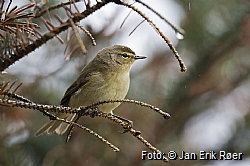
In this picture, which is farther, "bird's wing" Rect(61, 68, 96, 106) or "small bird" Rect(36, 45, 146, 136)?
"bird's wing" Rect(61, 68, 96, 106)

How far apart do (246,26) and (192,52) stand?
0.36 meters

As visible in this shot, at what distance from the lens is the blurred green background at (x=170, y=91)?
210 cm

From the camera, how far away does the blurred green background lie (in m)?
2.10

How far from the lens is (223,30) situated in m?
2.46

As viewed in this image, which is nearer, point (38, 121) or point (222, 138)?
point (38, 121)

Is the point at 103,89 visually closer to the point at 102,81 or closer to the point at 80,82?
the point at 102,81

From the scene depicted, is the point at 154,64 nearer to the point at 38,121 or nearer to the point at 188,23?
the point at 188,23

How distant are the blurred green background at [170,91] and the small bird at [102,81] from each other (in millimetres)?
89

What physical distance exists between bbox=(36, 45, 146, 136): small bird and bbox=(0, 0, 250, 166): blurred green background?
9cm

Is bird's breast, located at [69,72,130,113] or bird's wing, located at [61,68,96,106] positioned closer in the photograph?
bird's breast, located at [69,72,130,113]

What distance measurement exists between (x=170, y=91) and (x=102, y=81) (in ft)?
1.41

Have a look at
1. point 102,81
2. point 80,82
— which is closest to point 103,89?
point 102,81

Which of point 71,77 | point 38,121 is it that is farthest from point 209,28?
point 38,121

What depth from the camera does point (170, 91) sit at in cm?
240
